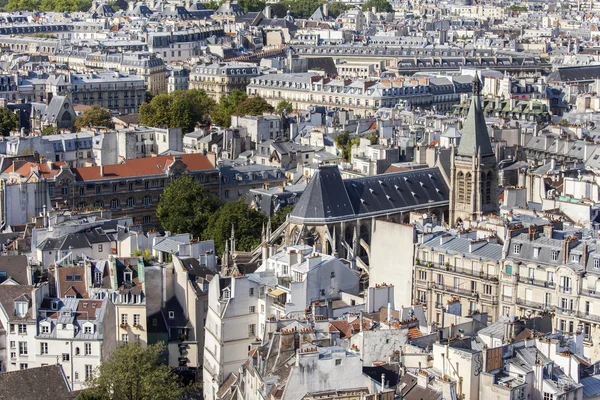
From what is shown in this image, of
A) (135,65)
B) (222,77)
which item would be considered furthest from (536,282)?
(135,65)

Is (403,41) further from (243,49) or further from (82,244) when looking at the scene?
(82,244)

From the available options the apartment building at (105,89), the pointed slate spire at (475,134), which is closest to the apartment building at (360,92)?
the apartment building at (105,89)

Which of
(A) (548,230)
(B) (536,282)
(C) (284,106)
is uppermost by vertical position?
(A) (548,230)

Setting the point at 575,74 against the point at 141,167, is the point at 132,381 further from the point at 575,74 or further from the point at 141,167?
the point at 575,74

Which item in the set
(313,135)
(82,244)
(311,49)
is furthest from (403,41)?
(82,244)

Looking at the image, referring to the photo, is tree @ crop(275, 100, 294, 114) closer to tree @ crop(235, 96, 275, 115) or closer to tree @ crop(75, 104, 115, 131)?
tree @ crop(235, 96, 275, 115)
